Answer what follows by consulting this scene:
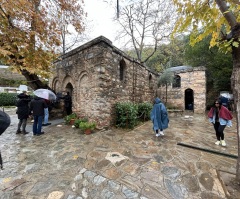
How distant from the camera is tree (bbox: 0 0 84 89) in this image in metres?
5.10

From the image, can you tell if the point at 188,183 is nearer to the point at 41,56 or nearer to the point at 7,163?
the point at 7,163

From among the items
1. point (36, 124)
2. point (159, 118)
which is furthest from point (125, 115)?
point (36, 124)

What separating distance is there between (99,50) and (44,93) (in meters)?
3.15

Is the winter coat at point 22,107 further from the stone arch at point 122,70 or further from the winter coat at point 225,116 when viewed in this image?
the winter coat at point 225,116

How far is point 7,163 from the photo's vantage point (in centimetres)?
307

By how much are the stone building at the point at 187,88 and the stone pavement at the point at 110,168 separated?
7.52 m

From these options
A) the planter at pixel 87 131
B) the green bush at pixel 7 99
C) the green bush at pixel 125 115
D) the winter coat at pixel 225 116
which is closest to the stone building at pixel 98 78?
the green bush at pixel 125 115

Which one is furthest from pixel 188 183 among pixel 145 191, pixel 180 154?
pixel 180 154

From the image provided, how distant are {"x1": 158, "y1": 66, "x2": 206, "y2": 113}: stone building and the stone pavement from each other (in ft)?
24.7

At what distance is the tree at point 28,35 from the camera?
5.10 m

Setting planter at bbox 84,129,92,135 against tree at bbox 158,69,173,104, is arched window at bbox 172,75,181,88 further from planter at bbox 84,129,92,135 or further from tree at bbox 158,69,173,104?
planter at bbox 84,129,92,135

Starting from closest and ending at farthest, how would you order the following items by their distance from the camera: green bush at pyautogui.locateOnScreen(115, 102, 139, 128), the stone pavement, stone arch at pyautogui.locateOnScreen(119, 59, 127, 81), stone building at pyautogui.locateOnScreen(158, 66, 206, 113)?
the stone pavement, green bush at pyautogui.locateOnScreen(115, 102, 139, 128), stone arch at pyautogui.locateOnScreen(119, 59, 127, 81), stone building at pyautogui.locateOnScreen(158, 66, 206, 113)

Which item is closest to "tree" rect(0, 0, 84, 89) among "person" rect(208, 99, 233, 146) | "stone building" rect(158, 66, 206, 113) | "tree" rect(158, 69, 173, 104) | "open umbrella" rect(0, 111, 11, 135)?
"open umbrella" rect(0, 111, 11, 135)

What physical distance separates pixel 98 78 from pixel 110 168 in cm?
376
